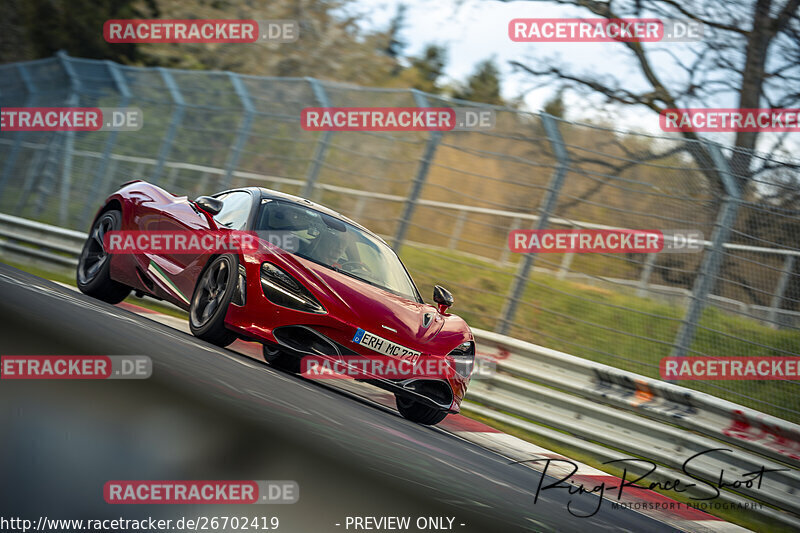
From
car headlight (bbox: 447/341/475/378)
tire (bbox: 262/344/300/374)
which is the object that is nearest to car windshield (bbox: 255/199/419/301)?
car headlight (bbox: 447/341/475/378)

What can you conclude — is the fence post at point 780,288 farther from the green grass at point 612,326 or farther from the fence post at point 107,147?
the fence post at point 107,147

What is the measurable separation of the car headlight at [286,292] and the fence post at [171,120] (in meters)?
8.61

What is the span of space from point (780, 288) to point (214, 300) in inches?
180

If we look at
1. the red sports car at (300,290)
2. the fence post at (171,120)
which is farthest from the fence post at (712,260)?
the fence post at (171,120)

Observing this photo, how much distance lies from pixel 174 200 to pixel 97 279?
1127 mm

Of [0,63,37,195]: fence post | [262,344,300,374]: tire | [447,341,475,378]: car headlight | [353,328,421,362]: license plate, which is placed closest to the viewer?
[353,328,421,362]: license plate

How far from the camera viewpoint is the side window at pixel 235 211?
6.87 meters

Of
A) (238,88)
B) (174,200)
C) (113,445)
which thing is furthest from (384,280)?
(238,88)

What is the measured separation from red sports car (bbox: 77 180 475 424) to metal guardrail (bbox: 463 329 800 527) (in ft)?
4.54

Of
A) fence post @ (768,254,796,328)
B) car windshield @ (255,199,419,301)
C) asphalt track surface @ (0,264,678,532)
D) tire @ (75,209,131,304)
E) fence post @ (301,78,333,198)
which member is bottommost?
asphalt track surface @ (0,264,678,532)

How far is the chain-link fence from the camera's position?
767 centimetres

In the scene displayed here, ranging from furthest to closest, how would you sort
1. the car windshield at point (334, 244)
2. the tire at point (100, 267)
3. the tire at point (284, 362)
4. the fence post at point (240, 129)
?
1. the fence post at point (240, 129)
2. the tire at point (100, 267)
3. the tire at point (284, 362)
4. the car windshield at point (334, 244)

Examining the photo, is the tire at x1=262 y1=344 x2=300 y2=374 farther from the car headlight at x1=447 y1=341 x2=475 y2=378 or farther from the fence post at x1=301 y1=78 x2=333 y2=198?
the fence post at x1=301 y1=78 x2=333 y2=198

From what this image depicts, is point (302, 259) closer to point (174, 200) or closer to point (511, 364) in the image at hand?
point (174, 200)
